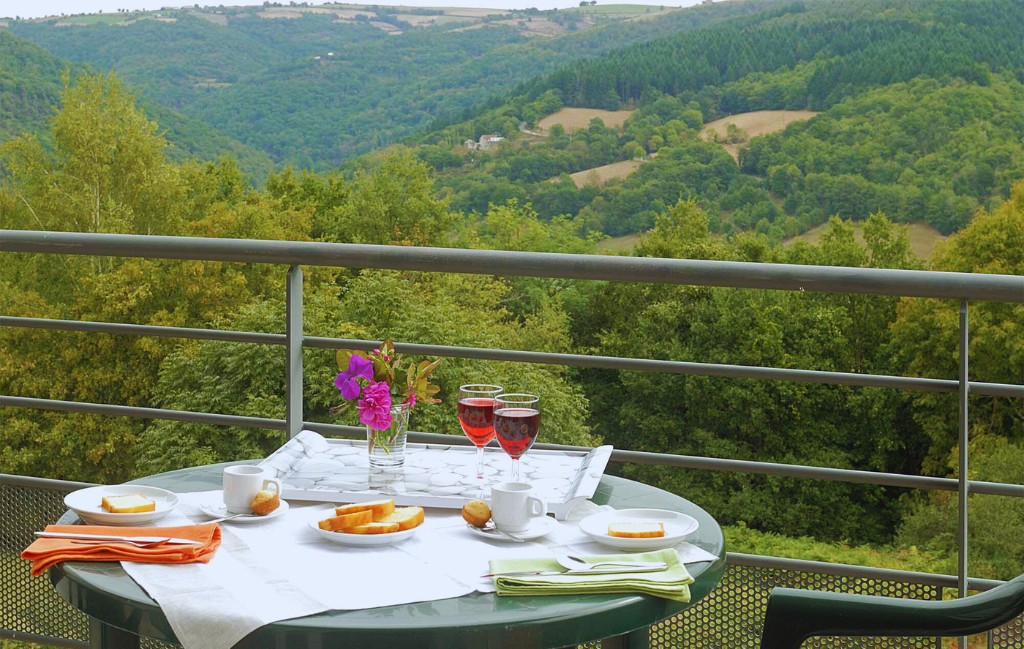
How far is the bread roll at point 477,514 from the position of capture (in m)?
1.07

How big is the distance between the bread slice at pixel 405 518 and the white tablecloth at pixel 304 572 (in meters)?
0.02

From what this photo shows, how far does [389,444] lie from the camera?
1.24m

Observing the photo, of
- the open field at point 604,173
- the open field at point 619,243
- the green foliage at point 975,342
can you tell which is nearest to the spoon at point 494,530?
the green foliage at point 975,342

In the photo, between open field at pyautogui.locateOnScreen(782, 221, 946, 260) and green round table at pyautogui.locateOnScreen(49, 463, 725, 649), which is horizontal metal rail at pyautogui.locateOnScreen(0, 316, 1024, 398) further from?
open field at pyautogui.locateOnScreen(782, 221, 946, 260)

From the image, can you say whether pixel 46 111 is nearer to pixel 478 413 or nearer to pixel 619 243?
pixel 619 243

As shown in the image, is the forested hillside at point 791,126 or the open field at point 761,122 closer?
the forested hillside at point 791,126

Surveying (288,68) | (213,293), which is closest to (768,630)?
(213,293)

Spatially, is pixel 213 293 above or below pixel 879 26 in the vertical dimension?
below

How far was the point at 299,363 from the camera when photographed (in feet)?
6.06

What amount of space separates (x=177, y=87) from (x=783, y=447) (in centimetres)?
2025

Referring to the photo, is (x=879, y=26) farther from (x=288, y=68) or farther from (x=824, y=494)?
(x=288, y=68)

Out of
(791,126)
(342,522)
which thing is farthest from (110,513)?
(791,126)

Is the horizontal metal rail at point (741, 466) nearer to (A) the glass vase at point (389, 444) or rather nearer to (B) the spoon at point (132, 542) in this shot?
(A) the glass vase at point (389, 444)

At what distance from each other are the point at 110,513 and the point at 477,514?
402 mm
